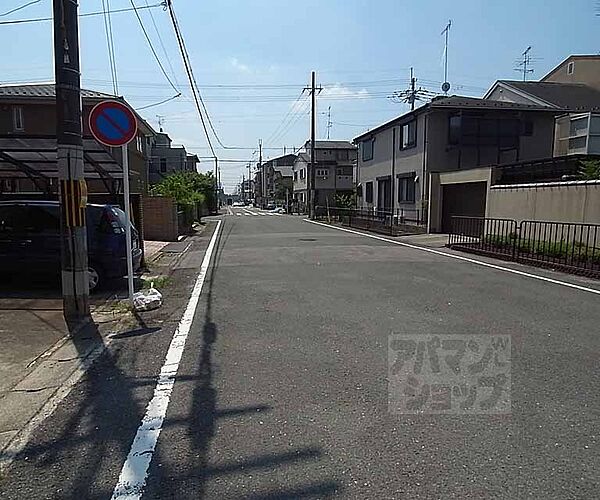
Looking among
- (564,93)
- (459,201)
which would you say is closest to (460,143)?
(459,201)

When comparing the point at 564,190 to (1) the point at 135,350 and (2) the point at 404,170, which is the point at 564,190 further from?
(2) the point at 404,170

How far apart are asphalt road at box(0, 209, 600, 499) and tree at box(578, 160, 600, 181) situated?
7.70m

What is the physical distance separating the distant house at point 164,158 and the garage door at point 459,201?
3499 centimetres

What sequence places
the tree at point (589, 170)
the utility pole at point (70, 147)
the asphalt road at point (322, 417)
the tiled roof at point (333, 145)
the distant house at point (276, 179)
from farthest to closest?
the distant house at point (276, 179), the tiled roof at point (333, 145), the tree at point (589, 170), the utility pole at point (70, 147), the asphalt road at point (322, 417)

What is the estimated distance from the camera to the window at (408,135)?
28.1m

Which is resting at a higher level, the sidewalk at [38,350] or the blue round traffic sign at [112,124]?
the blue round traffic sign at [112,124]

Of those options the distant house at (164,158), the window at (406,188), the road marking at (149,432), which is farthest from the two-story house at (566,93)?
the distant house at (164,158)

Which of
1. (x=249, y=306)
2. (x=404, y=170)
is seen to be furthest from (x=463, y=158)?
(x=249, y=306)

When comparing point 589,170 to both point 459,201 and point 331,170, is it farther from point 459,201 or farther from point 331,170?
point 331,170

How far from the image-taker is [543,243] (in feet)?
44.2

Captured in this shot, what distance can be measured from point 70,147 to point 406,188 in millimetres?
24937

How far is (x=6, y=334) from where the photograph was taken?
6.37 metres

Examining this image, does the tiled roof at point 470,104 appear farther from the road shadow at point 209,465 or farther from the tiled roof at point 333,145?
the tiled roof at point 333,145

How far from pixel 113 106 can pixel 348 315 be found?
Answer: 4.49m
